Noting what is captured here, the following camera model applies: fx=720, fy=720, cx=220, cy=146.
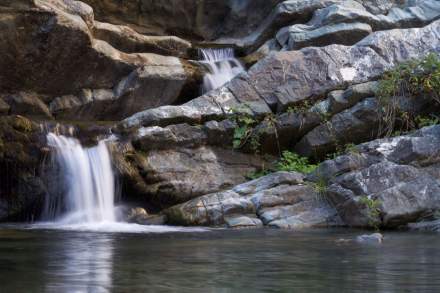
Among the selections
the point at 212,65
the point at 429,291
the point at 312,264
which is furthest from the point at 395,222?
the point at 212,65

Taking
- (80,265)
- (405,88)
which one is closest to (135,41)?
(405,88)

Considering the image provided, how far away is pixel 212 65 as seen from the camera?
16.3 metres

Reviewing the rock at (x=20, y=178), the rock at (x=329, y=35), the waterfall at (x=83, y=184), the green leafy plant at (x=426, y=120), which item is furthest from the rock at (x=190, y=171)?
the rock at (x=329, y=35)

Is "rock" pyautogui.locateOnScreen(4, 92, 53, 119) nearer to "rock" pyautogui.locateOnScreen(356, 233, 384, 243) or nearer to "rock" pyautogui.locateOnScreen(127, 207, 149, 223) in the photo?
"rock" pyautogui.locateOnScreen(127, 207, 149, 223)

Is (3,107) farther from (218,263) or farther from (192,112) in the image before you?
(218,263)

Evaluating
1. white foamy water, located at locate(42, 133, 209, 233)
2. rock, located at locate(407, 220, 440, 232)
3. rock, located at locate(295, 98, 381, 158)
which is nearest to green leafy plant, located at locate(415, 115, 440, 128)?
rock, located at locate(295, 98, 381, 158)

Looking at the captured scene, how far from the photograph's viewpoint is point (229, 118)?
43.4 ft

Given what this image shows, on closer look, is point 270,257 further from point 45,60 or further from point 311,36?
point 311,36

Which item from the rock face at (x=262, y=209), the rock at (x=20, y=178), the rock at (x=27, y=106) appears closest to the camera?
the rock face at (x=262, y=209)

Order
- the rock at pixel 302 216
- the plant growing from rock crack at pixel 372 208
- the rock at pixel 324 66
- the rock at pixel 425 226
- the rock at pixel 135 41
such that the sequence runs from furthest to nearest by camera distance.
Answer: the rock at pixel 135 41 < the rock at pixel 324 66 < the rock at pixel 302 216 < the plant growing from rock crack at pixel 372 208 < the rock at pixel 425 226

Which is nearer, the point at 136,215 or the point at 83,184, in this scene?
the point at 136,215

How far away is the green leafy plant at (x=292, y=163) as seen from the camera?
41.0 ft

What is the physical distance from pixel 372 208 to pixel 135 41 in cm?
825

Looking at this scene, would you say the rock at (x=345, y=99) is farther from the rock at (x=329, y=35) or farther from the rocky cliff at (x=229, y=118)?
the rock at (x=329, y=35)
